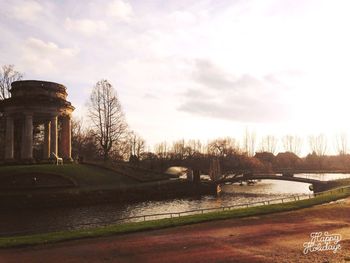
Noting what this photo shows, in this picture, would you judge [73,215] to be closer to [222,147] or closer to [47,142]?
[47,142]

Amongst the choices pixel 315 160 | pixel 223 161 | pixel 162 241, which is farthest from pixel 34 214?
pixel 315 160

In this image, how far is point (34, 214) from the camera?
35.4 m

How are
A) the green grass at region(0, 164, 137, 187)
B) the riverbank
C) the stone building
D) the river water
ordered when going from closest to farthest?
the river water → the riverbank → the green grass at region(0, 164, 137, 187) → the stone building

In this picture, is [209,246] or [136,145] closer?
[209,246]

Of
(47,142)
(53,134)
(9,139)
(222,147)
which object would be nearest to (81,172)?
(53,134)

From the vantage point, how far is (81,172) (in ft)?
164

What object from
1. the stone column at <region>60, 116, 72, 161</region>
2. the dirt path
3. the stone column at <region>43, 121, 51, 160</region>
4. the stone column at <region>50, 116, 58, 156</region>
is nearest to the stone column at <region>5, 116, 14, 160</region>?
the stone column at <region>43, 121, 51, 160</region>

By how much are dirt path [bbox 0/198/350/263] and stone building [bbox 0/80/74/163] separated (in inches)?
1485

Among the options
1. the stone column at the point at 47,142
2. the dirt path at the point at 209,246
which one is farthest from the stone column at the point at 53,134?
the dirt path at the point at 209,246

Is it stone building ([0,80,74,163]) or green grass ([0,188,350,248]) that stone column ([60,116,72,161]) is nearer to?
stone building ([0,80,74,163])

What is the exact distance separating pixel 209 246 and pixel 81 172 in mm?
37076

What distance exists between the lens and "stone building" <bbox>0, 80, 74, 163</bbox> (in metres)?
52.1

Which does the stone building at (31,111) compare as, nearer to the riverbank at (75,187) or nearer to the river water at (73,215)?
the riverbank at (75,187)

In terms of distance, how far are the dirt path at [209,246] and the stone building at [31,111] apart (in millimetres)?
37723
